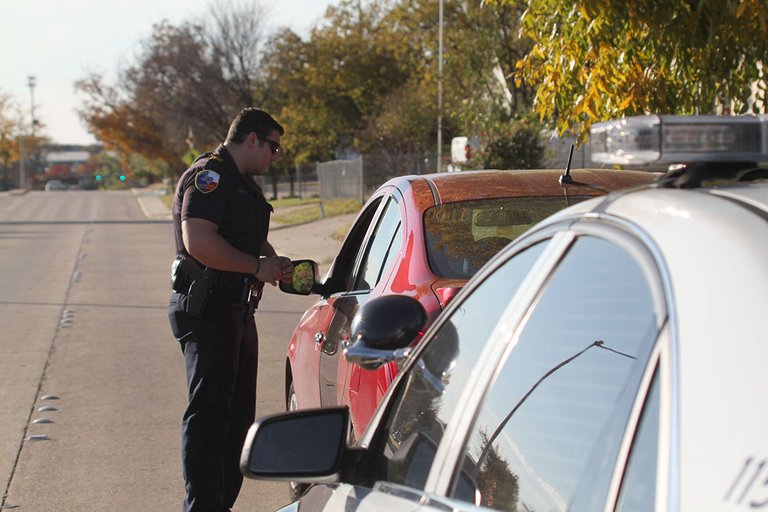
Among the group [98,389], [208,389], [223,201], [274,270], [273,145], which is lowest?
[98,389]

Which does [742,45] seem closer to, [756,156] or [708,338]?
[756,156]

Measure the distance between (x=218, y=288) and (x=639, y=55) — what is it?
3.71m

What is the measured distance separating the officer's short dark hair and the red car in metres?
0.64

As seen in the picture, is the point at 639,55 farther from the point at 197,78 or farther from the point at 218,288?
the point at 197,78

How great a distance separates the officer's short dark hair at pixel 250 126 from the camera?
16.3ft

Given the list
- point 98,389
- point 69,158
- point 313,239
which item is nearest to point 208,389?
point 98,389

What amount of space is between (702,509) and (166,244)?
2687 centimetres

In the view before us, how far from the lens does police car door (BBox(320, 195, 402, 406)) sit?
4641mm

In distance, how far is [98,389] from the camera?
8.54 metres

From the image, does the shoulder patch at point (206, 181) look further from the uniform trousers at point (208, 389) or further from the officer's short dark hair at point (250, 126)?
the uniform trousers at point (208, 389)

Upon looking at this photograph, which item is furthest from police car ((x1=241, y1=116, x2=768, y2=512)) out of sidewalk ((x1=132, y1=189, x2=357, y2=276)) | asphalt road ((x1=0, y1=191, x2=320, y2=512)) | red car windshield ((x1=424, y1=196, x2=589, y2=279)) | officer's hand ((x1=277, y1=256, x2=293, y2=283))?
sidewalk ((x1=132, y1=189, x2=357, y2=276))

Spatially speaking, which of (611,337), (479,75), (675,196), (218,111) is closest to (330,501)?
(611,337)

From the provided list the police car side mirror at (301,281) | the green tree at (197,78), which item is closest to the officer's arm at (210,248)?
the police car side mirror at (301,281)

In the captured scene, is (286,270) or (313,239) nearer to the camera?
(286,270)
